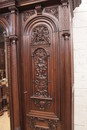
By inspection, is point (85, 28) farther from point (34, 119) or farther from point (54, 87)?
point (34, 119)

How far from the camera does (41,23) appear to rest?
1345 millimetres

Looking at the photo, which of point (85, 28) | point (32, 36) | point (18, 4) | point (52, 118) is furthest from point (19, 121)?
point (85, 28)

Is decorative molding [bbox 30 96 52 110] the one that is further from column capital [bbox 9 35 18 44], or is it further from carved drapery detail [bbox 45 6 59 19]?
carved drapery detail [bbox 45 6 59 19]

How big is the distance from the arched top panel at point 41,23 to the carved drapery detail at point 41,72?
9.8 inches

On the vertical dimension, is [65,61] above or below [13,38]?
below

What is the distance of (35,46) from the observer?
1377 millimetres

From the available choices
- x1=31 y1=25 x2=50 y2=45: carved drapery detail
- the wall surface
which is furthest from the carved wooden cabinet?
the wall surface

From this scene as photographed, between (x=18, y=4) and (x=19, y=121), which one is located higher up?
(x=18, y=4)

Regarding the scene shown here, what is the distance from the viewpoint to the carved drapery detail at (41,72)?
135cm

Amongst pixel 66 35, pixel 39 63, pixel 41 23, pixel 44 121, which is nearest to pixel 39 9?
pixel 41 23

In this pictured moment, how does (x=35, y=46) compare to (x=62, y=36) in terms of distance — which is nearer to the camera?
(x=62, y=36)

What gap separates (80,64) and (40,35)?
798 mm

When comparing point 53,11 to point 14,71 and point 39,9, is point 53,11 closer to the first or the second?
point 39,9

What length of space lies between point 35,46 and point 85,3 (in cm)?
105
